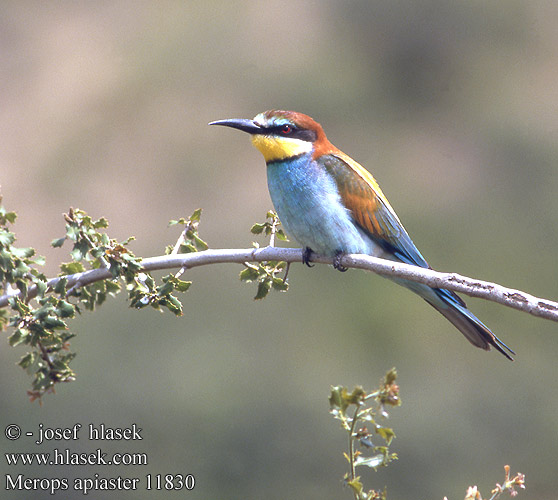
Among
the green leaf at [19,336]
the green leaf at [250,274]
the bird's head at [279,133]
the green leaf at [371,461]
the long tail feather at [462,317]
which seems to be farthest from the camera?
the bird's head at [279,133]

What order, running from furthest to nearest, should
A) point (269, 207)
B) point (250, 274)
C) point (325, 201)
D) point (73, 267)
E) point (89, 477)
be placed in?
point (269, 207)
point (89, 477)
point (325, 201)
point (250, 274)
point (73, 267)

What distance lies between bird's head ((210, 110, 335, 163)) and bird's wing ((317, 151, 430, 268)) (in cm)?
9

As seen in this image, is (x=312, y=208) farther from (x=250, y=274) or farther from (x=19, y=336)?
(x=19, y=336)

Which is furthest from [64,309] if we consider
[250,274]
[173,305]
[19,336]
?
[250,274]

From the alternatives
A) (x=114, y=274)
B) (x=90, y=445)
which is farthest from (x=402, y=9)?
(x=114, y=274)

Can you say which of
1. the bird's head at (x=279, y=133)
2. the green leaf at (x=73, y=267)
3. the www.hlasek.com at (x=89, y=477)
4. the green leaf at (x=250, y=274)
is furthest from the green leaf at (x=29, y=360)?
the www.hlasek.com at (x=89, y=477)

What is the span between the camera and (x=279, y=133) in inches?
109

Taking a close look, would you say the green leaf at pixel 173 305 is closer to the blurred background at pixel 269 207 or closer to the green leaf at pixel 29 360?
the green leaf at pixel 29 360

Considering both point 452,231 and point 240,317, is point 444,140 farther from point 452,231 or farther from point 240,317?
point 240,317

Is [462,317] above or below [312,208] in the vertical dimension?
below

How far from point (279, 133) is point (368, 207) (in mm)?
399

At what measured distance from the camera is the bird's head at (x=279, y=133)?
276 centimetres

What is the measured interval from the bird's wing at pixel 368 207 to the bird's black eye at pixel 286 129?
0.14 meters

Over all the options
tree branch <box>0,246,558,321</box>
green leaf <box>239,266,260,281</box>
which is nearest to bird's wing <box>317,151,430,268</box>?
tree branch <box>0,246,558,321</box>
